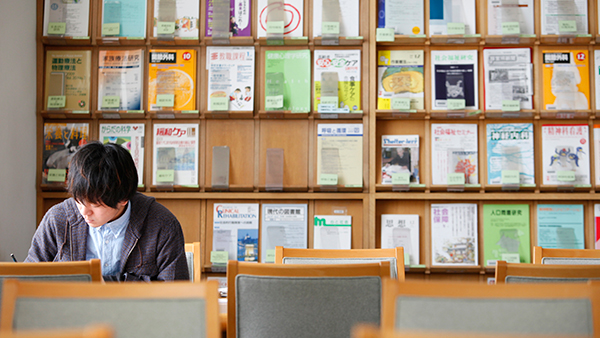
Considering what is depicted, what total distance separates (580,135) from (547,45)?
705 millimetres

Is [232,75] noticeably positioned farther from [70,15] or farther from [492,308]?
[492,308]

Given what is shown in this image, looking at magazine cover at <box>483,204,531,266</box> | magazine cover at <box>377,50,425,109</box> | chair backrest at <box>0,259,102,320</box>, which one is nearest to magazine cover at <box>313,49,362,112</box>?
magazine cover at <box>377,50,425,109</box>

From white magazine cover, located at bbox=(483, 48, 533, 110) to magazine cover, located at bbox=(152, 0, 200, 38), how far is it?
2152 millimetres

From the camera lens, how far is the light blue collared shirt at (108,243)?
69.4 inches

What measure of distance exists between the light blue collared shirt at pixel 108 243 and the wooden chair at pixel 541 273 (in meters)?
1.41

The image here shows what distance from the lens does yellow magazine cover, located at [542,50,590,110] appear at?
318cm

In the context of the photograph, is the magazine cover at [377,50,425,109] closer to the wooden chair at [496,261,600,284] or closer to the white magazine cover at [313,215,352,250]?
the white magazine cover at [313,215,352,250]

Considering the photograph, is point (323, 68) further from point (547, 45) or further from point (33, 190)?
point (33, 190)

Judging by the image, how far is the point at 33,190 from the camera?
124 inches

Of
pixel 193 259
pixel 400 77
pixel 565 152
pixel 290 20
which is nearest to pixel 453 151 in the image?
pixel 400 77

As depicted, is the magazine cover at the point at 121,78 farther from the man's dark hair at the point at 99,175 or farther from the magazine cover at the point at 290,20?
the man's dark hair at the point at 99,175

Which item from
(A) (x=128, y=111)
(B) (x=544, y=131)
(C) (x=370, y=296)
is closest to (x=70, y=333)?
(C) (x=370, y=296)

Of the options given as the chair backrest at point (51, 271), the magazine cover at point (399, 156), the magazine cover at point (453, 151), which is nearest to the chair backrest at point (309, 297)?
the chair backrest at point (51, 271)

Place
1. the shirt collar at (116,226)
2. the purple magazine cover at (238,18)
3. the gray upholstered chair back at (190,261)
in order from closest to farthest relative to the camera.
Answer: the shirt collar at (116,226) < the gray upholstered chair back at (190,261) < the purple magazine cover at (238,18)
